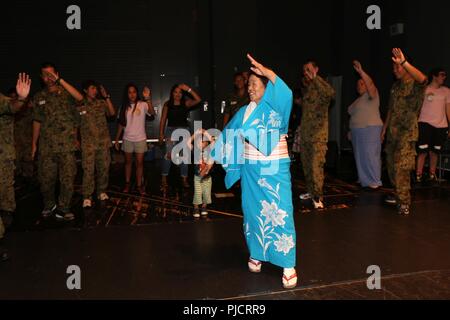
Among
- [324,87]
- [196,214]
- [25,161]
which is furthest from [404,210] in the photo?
[25,161]

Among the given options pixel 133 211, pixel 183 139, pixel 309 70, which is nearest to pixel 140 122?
pixel 183 139

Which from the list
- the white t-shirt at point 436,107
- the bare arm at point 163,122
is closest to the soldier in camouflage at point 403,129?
the white t-shirt at point 436,107

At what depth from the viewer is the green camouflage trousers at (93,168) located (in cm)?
514

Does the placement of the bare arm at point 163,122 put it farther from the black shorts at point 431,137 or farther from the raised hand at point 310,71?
the black shorts at point 431,137

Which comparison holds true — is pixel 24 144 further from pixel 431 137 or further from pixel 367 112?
pixel 431 137

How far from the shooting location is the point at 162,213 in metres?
4.86

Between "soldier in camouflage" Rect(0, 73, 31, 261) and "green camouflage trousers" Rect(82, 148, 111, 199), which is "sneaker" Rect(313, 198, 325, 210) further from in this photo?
"soldier in camouflage" Rect(0, 73, 31, 261)

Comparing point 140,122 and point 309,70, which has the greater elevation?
point 309,70

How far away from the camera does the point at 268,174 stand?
9.59 feet

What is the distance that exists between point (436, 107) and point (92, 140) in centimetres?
467

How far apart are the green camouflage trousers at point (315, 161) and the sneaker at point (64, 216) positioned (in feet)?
8.75

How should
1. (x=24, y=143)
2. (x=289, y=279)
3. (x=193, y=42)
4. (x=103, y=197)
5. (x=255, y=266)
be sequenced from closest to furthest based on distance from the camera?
(x=289, y=279) → (x=255, y=266) → (x=103, y=197) → (x=24, y=143) → (x=193, y=42)

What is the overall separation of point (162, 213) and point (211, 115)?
4.32 meters
